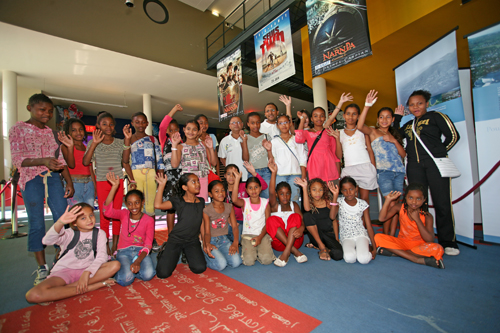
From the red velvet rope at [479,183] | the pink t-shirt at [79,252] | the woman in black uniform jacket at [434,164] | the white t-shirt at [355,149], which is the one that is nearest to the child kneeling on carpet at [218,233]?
the pink t-shirt at [79,252]

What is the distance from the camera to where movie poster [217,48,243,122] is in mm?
6406

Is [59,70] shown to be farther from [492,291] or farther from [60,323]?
[492,291]

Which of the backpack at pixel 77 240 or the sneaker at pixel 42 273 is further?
the sneaker at pixel 42 273

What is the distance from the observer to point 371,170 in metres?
3.06

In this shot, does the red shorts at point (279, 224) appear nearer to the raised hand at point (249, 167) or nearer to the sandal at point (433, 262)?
the raised hand at point (249, 167)

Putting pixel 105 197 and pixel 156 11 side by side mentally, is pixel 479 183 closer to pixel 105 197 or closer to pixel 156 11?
pixel 105 197

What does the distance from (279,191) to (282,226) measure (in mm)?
403

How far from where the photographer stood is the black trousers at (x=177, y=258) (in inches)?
93.9

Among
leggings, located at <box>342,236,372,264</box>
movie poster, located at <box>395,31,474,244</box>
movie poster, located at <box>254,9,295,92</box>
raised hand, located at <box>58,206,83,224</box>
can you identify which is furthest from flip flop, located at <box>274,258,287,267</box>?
movie poster, located at <box>254,9,295,92</box>

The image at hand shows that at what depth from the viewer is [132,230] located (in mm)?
2586

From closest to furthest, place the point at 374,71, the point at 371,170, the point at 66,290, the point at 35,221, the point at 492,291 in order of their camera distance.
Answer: the point at 492,291 < the point at 66,290 < the point at 35,221 < the point at 371,170 < the point at 374,71

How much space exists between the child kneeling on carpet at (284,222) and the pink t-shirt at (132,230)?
1.30m

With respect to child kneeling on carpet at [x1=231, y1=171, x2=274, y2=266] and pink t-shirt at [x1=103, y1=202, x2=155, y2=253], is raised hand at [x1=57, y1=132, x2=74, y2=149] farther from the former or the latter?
child kneeling on carpet at [x1=231, y1=171, x2=274, y2=266]

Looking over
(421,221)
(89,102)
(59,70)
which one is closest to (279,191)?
(421,221)
